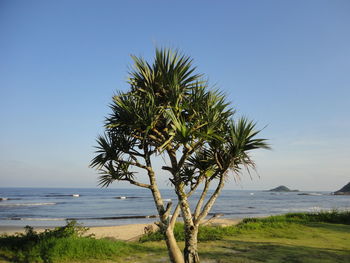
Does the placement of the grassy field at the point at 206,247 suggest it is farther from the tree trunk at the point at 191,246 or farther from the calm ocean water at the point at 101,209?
the calm ocean water at the point at 101,209

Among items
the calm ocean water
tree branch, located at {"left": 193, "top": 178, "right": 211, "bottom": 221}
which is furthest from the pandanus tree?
the calm ocean water

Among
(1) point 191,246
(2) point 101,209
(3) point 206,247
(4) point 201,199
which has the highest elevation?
(4) point 201,199

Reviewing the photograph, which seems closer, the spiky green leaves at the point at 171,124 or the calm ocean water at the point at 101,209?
the spiky green leaves at the point at 171,124

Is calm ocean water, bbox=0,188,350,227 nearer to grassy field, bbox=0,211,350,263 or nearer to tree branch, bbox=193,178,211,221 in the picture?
grassy field, bbox=0,211,350,263

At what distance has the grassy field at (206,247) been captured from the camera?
7953 mm

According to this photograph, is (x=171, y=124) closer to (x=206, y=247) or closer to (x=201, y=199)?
(x=201, y=199)

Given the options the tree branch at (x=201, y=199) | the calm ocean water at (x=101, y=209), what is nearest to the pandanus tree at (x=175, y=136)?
the tree branch at (x=201, y=199)

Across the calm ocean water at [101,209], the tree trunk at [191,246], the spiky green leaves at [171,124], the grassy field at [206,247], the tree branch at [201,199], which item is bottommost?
the calm ocean water at [101,209]

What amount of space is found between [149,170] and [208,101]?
227 centimetres

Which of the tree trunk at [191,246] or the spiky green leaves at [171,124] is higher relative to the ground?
the spiky green leaves at [171,124]

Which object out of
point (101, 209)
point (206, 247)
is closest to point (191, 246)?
point (206, 247)

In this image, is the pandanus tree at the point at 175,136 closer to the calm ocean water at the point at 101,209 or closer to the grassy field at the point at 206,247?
the grassy field at the point at 206,247

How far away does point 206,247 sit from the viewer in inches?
378

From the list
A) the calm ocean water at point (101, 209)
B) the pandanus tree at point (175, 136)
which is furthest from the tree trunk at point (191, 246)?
the calm ocean water at point (101, 209)
